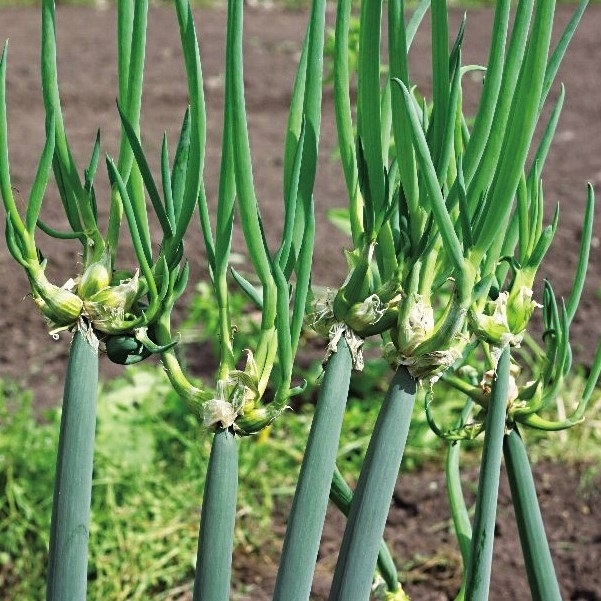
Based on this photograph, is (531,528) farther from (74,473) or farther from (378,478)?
(74,473)

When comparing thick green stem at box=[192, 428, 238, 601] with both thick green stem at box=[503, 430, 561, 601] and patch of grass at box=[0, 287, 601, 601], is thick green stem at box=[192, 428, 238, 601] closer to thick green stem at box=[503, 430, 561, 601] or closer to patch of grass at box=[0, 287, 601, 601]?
thick green stem at box=[503, 430, 561, 601]

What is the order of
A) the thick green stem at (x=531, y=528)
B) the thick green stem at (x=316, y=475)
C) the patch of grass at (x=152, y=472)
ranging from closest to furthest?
the thick green stem at (x=316, y=475), the thick green stem at (x=531, y=528), the patch of grass at (x=152, y=472)

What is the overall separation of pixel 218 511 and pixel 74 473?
0.35 feet

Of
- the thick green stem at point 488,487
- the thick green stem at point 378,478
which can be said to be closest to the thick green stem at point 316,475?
the thick green stem at point 378,478

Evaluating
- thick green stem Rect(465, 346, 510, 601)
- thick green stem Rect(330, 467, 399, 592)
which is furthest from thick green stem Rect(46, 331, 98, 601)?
thick green stem Rect(465, 346, 510, 601)

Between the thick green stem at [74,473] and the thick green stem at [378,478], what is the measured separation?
195 mm

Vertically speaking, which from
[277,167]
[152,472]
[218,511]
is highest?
[277,167]

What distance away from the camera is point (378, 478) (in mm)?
779

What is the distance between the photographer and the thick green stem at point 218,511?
2.57 feet

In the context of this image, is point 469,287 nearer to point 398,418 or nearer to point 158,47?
point 398,418

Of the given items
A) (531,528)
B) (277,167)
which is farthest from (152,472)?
(277,167)

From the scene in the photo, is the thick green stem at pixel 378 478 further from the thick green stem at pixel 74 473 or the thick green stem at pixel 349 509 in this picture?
the thick green stem at pixel 74 473

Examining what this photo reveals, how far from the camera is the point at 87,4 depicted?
7289mm

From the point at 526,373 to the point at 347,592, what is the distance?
2068mm
